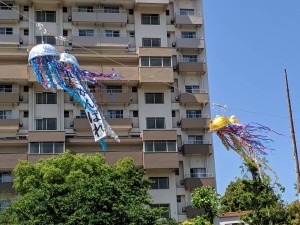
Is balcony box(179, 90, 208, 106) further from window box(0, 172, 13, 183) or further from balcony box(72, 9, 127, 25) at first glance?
window box(0, 172, 13, 183)

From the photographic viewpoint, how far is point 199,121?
4097 centimetres

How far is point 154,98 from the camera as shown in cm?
4141

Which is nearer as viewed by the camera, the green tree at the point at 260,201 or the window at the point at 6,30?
the green tree at the point at 260,201

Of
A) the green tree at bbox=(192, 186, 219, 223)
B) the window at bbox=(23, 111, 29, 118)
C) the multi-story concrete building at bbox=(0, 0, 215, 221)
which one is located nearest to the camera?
the green tree at bbox=(192, 186, 219, 223)

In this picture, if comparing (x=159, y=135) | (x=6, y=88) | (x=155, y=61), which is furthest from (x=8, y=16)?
(x=159, y=135)

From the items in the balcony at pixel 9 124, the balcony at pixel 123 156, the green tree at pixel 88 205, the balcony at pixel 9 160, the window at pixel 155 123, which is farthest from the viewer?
the window at pixel 155 123

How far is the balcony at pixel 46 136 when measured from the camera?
38000 mm

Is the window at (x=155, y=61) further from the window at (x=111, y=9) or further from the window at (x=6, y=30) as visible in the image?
the window at (x=6, y=30)

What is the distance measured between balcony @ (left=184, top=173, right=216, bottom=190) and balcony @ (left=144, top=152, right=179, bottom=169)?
5.21ft

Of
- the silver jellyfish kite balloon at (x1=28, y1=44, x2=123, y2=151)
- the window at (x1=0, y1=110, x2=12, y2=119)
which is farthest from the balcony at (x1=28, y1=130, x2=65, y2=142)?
the silver jellyfish kite balloon at (x1=28, y1=44, x2=123, y2=151)

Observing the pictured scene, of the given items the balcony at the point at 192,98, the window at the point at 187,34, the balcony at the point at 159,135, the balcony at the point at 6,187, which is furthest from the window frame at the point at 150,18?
the balcony at the point at 6,187

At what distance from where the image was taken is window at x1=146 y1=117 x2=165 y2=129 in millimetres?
40781

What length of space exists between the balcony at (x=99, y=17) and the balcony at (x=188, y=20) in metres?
3.84

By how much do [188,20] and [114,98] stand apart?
8.23 meters
